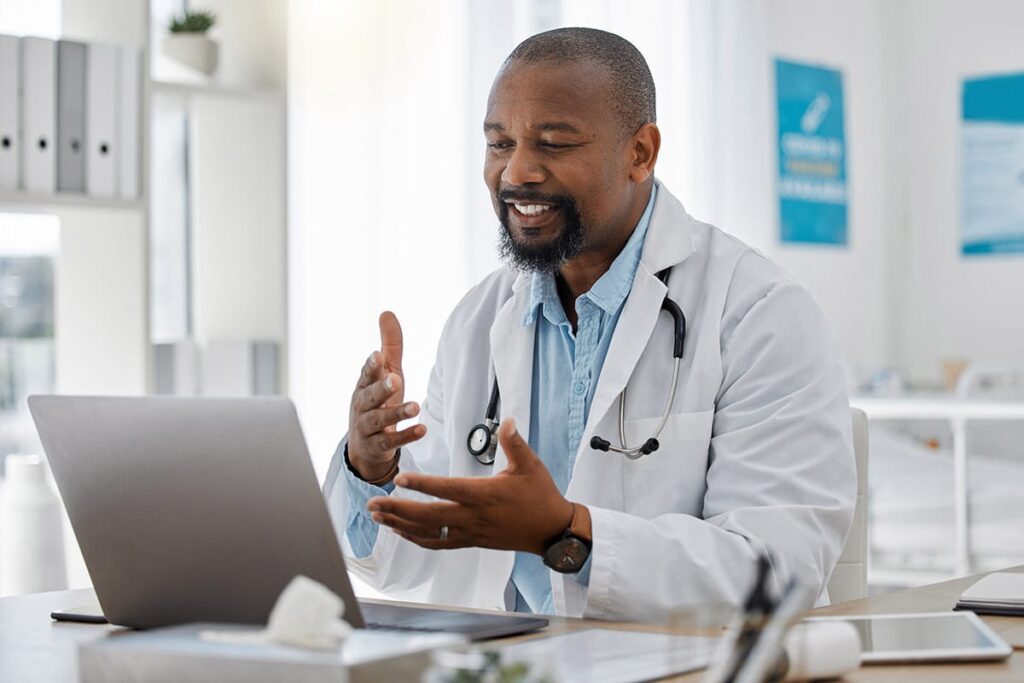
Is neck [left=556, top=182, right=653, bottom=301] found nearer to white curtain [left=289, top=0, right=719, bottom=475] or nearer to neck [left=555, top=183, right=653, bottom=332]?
neck [left=555, top=183, right=653, bottom=332]

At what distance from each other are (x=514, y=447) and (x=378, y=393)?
0.27 m

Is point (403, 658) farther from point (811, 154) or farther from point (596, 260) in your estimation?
point (811, 154)

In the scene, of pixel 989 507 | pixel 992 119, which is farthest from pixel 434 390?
pixel 992 119

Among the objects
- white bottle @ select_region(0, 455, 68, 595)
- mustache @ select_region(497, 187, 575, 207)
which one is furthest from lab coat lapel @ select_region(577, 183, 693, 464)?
white bottle @ select_region(0, 455, 68, 595)

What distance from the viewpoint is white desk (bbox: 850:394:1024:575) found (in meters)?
3.70

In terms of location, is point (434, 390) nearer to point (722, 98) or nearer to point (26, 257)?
point (26, 257)

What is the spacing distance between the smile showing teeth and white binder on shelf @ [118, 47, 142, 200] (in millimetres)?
1050

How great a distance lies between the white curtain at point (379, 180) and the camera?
305 centimetres

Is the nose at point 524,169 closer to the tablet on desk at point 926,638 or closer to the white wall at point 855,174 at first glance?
the tablet on desk at point 926,638

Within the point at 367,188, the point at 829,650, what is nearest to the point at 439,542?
the point at 829,650

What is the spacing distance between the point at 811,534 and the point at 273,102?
1847 mm

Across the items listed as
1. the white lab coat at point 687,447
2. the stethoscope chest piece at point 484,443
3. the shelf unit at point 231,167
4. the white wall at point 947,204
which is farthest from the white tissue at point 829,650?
A: the white wall at point 947,204

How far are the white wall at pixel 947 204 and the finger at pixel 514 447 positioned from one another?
442 cm

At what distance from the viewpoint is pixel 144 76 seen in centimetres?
260
